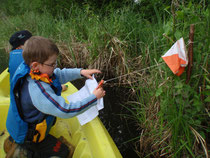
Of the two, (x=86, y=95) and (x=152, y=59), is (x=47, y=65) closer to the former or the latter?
(x=86, y=95)

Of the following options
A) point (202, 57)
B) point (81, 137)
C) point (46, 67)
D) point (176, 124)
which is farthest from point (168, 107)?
point (46, 67)

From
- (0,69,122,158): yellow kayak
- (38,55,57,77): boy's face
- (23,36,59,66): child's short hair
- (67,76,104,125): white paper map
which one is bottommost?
(0,69,122,158): yellow kayak

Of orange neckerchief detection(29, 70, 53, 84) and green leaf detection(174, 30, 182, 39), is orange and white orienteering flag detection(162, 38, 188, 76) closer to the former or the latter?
green leaf detection(174, 30, 182, 39)

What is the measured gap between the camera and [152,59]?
177cm

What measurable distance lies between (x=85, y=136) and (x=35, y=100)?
23.3 inches

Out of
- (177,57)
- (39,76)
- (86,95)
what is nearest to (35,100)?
(39,76)

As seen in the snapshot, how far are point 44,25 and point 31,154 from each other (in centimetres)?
376

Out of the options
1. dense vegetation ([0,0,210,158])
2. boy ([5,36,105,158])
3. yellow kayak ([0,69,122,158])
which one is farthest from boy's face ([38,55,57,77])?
dense vegetation ([0,0,210,158])

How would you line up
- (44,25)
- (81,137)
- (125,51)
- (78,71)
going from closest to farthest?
(81,137) < (78,71) < (125,51) < (44,25)

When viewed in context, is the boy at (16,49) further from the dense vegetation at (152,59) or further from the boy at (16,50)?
the dense vegetation at (152,59)

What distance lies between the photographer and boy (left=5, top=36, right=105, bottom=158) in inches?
42.6

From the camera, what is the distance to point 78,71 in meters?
1.59

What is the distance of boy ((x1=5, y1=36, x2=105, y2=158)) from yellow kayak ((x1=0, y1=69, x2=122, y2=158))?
26 centimetres

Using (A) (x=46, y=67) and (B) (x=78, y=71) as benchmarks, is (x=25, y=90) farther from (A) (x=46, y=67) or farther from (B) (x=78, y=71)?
(B) (x=78, y=71)
